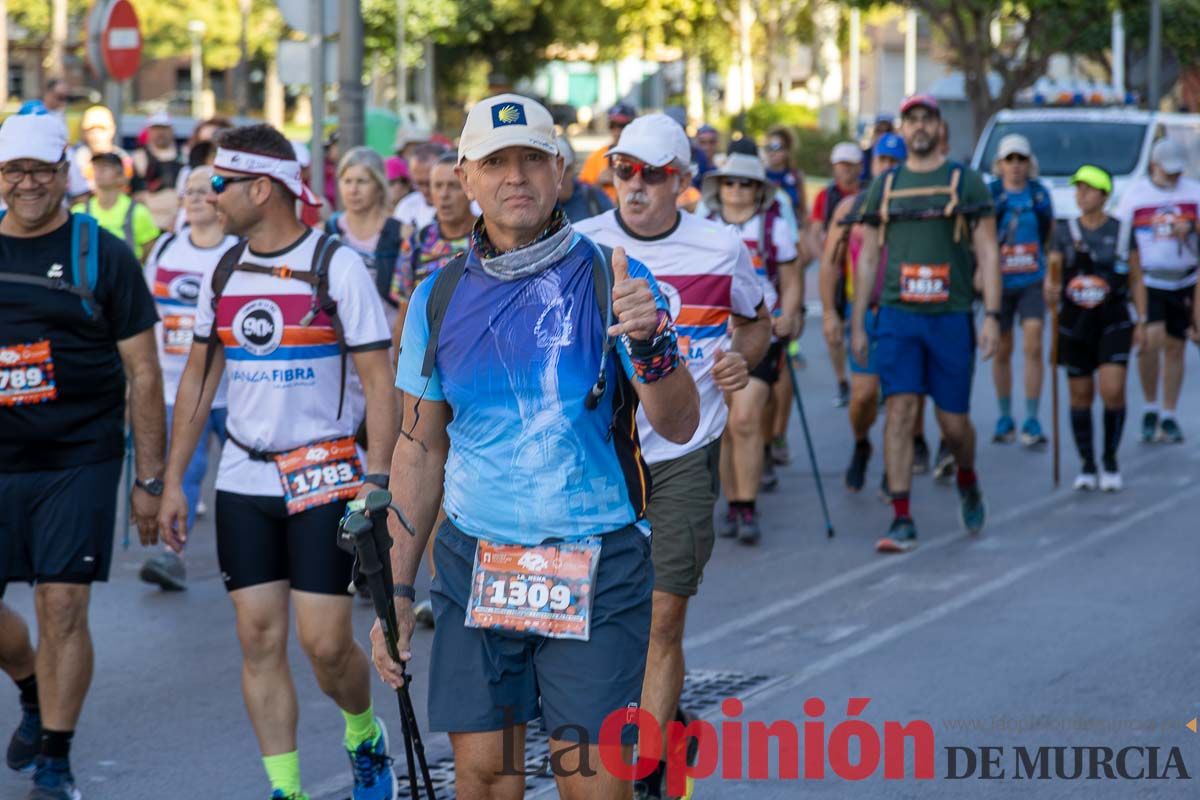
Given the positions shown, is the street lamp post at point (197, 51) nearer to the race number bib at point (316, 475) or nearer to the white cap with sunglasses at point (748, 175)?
the white cap with sunglasses at point (748, 175)

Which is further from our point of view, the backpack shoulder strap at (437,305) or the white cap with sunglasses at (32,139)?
the white cap with sunglasses at (32,139)

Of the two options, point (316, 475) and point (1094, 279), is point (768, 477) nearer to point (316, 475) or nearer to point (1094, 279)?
point (1094, 279)

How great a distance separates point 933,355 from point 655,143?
4.24m

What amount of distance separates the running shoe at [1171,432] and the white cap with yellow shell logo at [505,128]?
10.3 m

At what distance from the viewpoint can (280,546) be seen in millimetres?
5785

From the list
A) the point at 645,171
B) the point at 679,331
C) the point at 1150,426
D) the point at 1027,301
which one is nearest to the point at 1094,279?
the point at 1027,301

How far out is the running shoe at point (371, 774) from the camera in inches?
230

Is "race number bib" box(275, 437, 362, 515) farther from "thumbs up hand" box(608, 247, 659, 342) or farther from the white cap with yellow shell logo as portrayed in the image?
"thumbs up hand" box(608, 247, 659, 342)

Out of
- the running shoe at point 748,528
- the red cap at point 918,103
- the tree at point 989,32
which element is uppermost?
the tree at point 989,32

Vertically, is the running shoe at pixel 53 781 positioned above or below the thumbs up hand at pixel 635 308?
below

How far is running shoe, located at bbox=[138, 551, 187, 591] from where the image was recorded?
9.30 metres

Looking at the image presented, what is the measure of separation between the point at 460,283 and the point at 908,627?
4.42 meters

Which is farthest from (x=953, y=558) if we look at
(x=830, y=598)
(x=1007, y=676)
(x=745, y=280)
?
(x=745, y=280)

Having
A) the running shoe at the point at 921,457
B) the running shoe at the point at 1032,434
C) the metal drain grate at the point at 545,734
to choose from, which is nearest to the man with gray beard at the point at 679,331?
the metal drain grate at the point at 545,734
